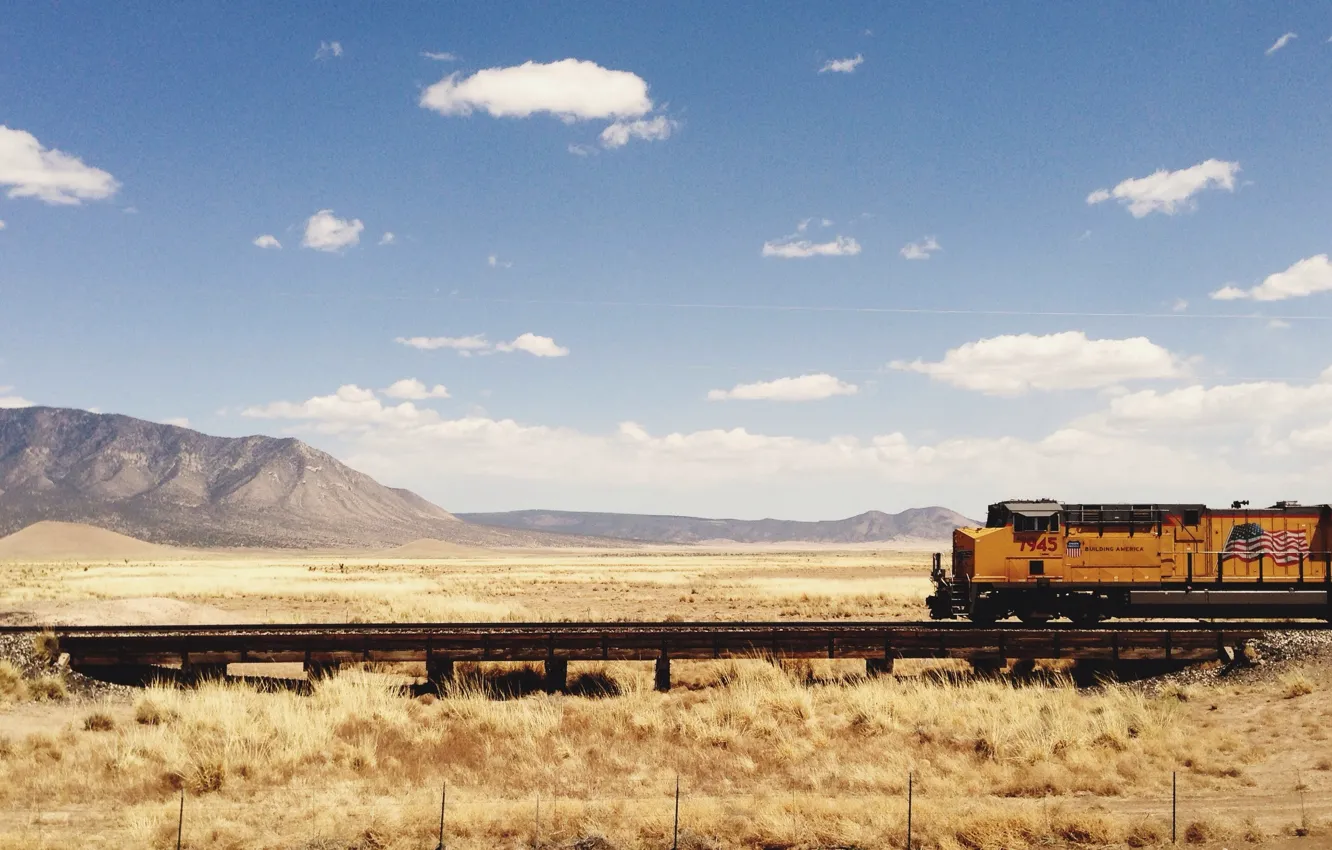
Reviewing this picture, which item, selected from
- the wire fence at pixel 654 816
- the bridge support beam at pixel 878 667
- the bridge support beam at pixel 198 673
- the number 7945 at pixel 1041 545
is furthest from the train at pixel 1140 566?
the bridge support beam at pixel 198 673

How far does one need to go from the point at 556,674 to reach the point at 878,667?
728 cm

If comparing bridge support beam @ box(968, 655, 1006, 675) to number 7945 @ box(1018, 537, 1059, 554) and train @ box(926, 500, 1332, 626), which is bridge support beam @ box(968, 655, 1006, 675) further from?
number 7945 @ box(1018, 537, 1059, 554)

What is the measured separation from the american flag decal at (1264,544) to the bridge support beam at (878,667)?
11.7m

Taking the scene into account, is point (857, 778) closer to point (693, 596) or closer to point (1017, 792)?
point (1017, 792)

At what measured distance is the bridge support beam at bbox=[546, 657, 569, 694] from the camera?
21641 mm

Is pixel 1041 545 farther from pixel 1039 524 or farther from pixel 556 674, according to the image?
pixel 556 674

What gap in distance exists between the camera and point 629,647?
21625 mm

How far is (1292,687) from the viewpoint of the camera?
747 inches

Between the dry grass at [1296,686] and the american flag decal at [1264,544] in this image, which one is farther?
the american flag decal at [1264,544]

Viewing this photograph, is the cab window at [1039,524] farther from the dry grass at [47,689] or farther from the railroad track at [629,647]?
the dry grass at [47,689]

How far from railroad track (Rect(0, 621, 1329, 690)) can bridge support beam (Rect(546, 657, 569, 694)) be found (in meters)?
0.02

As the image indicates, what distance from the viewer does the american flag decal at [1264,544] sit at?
27250 millimetres

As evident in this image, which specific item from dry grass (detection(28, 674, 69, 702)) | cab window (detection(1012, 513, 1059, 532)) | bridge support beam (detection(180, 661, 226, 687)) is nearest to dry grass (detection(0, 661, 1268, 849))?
bridge support beam (detection(180, 661, 226, 687))

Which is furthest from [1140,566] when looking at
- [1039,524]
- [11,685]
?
[11,685]
